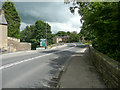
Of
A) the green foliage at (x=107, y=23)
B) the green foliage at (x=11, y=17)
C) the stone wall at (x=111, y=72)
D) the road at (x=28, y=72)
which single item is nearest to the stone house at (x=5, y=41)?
the road at (x=28, y=72)

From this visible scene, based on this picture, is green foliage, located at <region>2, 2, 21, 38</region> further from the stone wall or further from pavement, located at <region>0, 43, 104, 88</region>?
the stone wall

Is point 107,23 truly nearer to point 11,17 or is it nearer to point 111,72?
point 111,72

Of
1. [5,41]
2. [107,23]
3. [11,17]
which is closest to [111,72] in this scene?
[107,23]

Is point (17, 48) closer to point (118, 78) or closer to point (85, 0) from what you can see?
point (85, 0)

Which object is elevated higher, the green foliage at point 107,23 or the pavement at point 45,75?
the green foliage at point 107,23

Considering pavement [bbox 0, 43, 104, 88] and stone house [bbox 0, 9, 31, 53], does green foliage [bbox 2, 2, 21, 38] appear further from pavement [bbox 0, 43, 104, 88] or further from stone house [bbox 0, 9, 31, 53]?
pavement [bbox 0, 43, 104, 88]

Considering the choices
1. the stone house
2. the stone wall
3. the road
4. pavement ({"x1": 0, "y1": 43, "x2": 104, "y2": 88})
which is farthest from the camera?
the stone house

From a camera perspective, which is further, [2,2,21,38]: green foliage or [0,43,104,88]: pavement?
[2,2,21,38]: green foliage

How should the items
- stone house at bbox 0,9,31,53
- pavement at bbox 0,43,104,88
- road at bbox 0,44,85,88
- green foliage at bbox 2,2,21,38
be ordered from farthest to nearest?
green foliage at bbox 2,2,21,38, stone house at bbox 0,9,31,53, road at bbox 0,44,85,88, pavement at bbox 0,43,104,88

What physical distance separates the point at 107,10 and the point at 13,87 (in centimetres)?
545

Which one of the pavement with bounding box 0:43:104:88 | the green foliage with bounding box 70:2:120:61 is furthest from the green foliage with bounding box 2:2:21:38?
the green foliage with bounding box 70:2:120:61

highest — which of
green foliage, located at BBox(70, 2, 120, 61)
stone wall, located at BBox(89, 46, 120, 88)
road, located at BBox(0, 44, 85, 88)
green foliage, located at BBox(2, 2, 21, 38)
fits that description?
green foliage, located at BBox(2, 2, 21, 38)

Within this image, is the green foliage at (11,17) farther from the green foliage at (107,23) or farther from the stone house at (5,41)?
the green foliage at (107,23)

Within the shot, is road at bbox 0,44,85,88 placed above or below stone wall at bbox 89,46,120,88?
below
